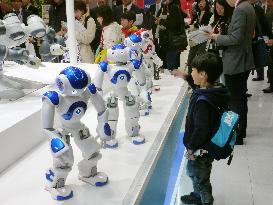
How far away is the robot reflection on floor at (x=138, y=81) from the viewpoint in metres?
2.47

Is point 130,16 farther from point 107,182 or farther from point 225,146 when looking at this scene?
point 107,182

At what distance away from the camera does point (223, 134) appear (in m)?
2.05

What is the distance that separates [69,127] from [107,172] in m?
0.40

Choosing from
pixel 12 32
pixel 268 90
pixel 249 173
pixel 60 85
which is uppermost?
pixel 12 32

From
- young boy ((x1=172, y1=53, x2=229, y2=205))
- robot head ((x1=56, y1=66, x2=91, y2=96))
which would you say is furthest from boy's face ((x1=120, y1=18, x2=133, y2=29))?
robot head ((x1=56, y1=66, x2=91, y2=96))

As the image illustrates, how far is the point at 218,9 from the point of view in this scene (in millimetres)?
3439

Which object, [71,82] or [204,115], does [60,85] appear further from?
[204,115]

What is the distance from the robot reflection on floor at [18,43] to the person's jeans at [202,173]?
105 centimetres

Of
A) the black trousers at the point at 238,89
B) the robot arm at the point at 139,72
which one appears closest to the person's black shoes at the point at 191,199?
the robot arm at the point at 139,72

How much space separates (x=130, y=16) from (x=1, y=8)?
2.01 meters

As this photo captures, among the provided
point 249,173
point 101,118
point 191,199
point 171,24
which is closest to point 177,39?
point 171,24

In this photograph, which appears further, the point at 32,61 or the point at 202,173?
the point at 32,61

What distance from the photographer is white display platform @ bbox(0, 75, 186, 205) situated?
5.45 feet

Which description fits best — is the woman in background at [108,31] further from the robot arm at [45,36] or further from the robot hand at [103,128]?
the robot hand at [103,128]
